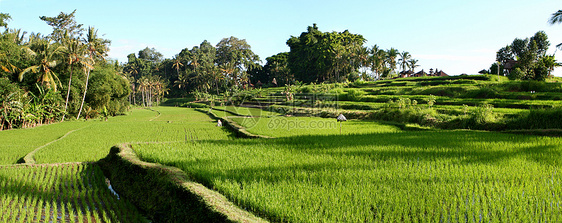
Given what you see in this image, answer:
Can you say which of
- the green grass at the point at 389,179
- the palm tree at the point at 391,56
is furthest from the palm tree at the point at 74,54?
the palm tree at the point at 391,56

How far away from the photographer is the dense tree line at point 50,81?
17344 mm

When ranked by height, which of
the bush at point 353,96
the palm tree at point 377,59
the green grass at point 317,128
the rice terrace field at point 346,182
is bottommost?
the green grass at point 317,128

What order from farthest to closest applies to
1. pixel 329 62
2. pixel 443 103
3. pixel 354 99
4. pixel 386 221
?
pixel 329 62
pixel 354 99
pixel 443 103
pixel 386 221

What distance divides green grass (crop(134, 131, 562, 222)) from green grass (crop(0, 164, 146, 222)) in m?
1.11

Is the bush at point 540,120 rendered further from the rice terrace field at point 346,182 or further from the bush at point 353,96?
the bush at point 353,96

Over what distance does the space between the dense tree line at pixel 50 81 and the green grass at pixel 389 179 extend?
50.0 feet

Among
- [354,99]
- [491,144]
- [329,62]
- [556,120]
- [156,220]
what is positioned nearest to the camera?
[156,220]

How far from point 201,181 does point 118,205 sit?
143 cm

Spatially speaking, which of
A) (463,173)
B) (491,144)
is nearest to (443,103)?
(491,144)

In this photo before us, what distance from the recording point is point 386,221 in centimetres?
299

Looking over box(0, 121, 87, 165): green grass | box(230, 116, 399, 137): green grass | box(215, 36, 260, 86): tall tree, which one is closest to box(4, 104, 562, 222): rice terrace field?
box(0, 121, 87, 165): green grass

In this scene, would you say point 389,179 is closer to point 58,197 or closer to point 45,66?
point 58,197

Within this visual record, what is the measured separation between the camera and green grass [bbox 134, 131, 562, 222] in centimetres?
324

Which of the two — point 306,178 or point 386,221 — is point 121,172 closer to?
point 306,178
